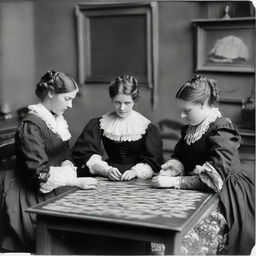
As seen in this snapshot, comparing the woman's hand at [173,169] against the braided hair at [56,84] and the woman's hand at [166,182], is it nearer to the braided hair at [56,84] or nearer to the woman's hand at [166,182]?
the woman's hand at [166,182]

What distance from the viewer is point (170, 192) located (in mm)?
2529

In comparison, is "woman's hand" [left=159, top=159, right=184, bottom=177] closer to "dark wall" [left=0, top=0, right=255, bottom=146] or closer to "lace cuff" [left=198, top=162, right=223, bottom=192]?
"lace cuff" [left=198, top=162, right=223, bottom=192]

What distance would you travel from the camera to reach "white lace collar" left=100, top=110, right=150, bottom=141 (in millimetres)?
3164

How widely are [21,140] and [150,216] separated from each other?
969mm

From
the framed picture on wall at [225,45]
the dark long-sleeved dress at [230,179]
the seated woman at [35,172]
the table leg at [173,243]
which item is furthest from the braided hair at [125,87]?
the framed picture on wall at [225,45]

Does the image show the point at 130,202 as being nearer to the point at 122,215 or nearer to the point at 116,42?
the point at 122,215

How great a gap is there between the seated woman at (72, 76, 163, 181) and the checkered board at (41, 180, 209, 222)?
43 centimetres

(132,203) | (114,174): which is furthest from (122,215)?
(114,174)

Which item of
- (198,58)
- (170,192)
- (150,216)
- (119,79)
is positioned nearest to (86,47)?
(198,58)

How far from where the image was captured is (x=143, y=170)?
119 inches

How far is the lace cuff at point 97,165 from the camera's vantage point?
2961 mm

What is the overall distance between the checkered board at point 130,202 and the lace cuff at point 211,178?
8cm

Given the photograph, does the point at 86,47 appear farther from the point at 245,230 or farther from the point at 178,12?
the point at 245,230

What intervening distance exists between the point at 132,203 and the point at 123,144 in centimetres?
93
